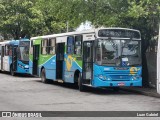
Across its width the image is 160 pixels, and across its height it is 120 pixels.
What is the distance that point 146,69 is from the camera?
20422mm

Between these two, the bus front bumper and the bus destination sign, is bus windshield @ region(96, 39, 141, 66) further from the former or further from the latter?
the bus front bumper

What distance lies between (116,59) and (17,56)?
1501cm

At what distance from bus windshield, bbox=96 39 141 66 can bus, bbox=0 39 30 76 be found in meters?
13.9

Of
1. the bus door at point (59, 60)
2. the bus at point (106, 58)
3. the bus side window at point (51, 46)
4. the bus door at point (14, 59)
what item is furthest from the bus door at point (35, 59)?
the bus at point (106, 58)

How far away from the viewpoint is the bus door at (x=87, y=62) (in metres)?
17.9

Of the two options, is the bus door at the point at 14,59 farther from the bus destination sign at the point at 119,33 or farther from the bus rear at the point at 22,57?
the bus destination sign at the point at 119,33

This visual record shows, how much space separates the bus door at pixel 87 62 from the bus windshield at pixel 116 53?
633mm

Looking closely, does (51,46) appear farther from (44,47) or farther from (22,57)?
(22,57)

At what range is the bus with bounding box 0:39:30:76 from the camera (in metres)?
30.4

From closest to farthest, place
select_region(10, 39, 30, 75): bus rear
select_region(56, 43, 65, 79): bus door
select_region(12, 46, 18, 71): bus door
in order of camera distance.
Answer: select_region(56, 43, 65, 79): bus door < select_region(10, 39, 30, 75): bus rear < select_region(12, 46, 18, 71): bus door

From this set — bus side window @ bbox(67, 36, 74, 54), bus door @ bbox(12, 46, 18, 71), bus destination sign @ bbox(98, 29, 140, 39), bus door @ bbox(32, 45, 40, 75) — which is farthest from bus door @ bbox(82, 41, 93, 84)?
bus door @ bbox(12, 46, 18, 71)

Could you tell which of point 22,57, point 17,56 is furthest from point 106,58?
point 17,56

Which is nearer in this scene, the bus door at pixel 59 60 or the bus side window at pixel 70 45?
the bus side window at pixel 70 45

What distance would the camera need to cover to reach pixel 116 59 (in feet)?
57.1
